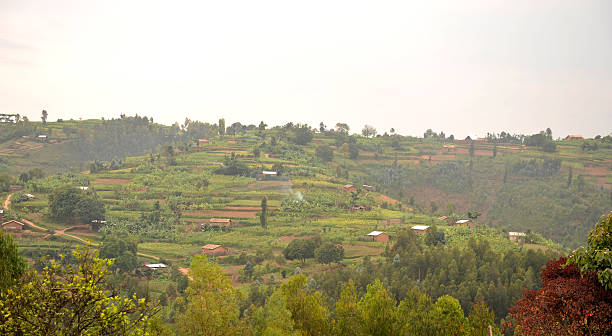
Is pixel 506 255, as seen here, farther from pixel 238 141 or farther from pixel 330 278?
pixel 238 141

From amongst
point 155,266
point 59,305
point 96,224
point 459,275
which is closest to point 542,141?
point 459,275

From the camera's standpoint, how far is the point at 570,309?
1025 cm

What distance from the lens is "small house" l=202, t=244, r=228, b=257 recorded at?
1619 inches

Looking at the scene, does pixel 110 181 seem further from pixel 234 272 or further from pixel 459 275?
pixel 459 275

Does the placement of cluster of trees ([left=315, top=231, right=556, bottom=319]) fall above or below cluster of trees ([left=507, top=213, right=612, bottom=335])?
below

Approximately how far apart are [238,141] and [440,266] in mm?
58438

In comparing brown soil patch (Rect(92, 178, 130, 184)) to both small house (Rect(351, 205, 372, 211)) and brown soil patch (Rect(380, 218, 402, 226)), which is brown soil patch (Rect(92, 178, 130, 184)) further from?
brown soil patch (Rect(380, 218, 402, 226))

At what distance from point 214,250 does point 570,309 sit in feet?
113

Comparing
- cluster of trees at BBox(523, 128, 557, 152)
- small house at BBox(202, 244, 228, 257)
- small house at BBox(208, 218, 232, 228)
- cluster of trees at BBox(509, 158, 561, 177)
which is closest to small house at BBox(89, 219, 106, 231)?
small house at BBox(208, 218, 232, 228)

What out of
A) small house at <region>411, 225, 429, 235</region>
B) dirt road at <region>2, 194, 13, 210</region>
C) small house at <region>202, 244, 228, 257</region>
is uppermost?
dirt road at <region>2, 194, 13, 210</region>

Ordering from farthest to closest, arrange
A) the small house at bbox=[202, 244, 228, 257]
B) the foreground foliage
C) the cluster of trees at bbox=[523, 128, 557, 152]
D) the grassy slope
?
the cluster of trees at bbox=[523, 128, 557, 152] → the grassy slope → the small house at bbox=[202, 244, 228, 257] → the foreground foliage

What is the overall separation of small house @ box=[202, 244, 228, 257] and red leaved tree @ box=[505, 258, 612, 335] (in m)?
33.0

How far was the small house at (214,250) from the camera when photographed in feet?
135

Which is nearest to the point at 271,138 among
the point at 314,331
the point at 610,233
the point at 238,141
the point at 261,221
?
the point at 238,141
